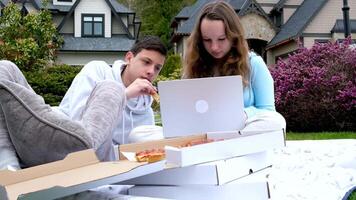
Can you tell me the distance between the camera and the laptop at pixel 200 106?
2.35 metres

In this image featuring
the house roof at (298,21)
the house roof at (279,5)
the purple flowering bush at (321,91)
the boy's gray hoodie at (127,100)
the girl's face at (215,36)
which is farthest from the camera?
the house roof at (279,5)

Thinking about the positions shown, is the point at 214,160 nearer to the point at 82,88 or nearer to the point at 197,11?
the point at 82,88

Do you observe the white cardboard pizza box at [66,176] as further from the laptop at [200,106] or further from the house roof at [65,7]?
the house roof at [65,7]

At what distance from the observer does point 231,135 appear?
2240 mm

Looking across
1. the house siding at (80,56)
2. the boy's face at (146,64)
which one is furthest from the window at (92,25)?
the boy's face at (146,64)

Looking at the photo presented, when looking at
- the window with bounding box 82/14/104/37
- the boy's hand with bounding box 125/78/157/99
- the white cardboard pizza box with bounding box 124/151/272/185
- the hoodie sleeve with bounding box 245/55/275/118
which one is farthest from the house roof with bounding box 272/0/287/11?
the white cardboard pizza box with bounding box 124/151/272/185

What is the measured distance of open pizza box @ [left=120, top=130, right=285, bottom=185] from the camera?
1.72m

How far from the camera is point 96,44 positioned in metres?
26.0

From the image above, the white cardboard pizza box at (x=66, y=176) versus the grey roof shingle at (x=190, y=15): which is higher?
the grey roof shingle at (x=190, y=15)

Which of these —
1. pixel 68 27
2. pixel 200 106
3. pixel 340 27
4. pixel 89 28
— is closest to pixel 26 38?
pixel 68 27

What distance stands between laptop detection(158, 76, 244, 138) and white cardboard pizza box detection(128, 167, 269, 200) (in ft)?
2.04

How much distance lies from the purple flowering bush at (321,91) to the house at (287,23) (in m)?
11.9

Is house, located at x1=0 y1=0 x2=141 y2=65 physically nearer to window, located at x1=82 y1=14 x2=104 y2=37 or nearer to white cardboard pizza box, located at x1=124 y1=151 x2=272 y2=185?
window, located at x1=82 y1=14 x2=104 y2=37

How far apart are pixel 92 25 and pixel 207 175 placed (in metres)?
25.5
